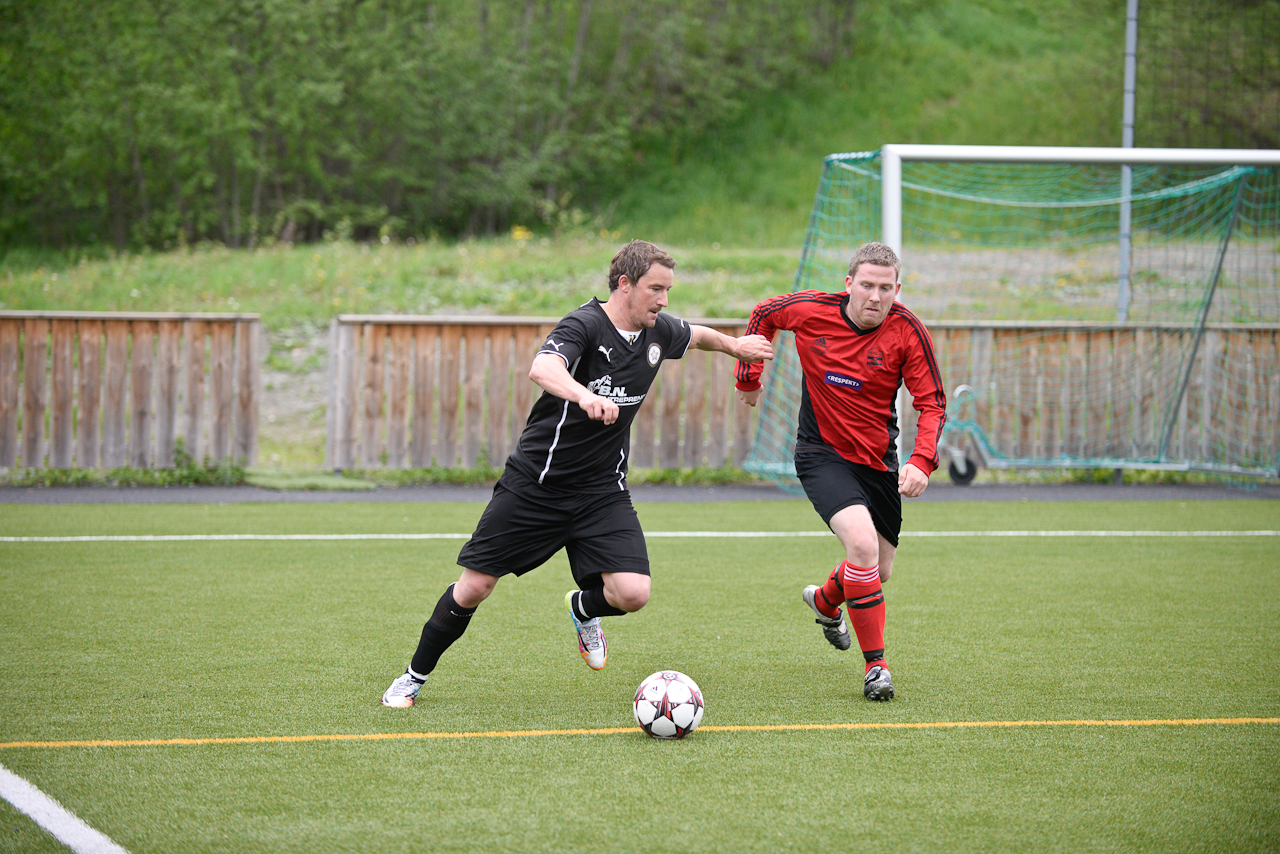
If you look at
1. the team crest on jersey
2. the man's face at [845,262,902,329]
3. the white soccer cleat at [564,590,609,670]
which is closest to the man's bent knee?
the white soccer cleat at [564,590,609,670]

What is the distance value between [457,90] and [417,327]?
18819 mm

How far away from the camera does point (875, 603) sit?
4.58 metres

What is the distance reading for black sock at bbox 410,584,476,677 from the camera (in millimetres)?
4309

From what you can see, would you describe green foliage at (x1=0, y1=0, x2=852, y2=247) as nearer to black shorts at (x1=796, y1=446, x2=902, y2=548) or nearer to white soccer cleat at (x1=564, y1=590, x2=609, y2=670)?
black shorts at (x1=796, y1=446, x2=902, y2=548)

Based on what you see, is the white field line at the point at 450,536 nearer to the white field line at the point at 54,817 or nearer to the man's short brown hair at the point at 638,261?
the man's short brown hair at the point at 638,261

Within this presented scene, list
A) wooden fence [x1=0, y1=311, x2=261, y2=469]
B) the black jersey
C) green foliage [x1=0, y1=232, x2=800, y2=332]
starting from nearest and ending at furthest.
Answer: the black jersey → wooden fence [x1=0, y1=311, x2=261, y2=469] → green foliage [x1=0, y1=232, x2=800, y2=332]

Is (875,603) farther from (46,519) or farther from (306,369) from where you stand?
(306,369)

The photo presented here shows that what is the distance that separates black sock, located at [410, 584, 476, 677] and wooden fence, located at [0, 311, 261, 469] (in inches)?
271

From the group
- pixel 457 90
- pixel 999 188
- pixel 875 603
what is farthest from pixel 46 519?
pixel 457 90

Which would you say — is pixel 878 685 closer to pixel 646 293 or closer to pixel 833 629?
pixel 833 629

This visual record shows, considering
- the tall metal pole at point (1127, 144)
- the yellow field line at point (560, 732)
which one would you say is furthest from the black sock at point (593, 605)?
the tall metal pole at point (1127, 144)

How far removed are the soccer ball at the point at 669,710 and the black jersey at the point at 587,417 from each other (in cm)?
88

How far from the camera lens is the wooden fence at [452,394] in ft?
35.5

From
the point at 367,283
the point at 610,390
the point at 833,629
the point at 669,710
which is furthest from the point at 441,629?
the point at 367,283
